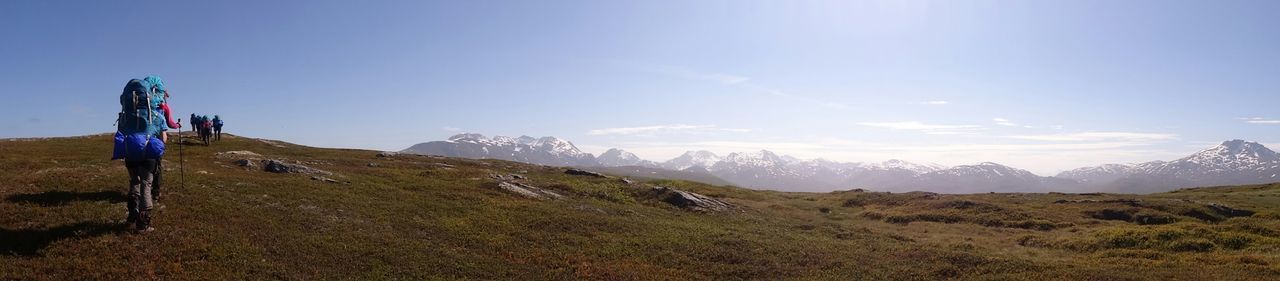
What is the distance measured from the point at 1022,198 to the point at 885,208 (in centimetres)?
2598

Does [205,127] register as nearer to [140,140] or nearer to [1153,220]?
[140,140]

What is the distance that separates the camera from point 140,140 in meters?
18.4

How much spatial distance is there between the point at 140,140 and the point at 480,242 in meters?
11.8

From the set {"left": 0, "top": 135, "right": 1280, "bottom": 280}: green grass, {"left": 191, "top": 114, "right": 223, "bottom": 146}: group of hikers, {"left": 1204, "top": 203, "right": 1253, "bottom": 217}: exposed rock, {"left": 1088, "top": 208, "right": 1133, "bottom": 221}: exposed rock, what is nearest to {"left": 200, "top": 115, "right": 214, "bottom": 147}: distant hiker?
{"left": 191, "top": 114, "right": 223, "bottom": 146}: group of hikers

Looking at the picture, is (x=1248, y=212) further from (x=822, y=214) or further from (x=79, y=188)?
(x=79, y=188)

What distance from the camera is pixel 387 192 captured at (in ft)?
112

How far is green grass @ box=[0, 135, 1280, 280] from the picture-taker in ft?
56.0

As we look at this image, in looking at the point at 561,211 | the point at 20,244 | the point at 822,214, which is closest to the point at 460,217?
the point at 561,211

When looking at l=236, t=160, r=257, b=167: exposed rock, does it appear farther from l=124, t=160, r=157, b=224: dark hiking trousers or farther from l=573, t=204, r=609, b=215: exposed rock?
l=124, t=160, r=157, b=224: dark hiking trousers

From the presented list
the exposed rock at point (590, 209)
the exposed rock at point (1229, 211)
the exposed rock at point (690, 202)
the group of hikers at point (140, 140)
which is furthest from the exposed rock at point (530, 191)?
the exposed rock at point (1229, 211)

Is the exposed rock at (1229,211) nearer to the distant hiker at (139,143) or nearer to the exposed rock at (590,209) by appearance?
the exposed rock at (590,209)

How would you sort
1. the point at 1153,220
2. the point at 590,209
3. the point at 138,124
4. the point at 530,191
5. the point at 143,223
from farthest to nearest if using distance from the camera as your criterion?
the point at 1153,220 → the point at 530,191 → the point at 590,209 → the point at 138,124 → the point at 143,223

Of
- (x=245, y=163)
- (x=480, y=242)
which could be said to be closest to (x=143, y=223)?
(x=480, y=242)

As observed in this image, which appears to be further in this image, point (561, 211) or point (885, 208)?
point (885, 208)
